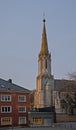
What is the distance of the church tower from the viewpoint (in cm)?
14475

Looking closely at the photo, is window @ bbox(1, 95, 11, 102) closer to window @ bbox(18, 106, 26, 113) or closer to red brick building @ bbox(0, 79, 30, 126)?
red brick building @ bbox(0, 79, 30, 126)

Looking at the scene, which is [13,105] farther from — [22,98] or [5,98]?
[22,98]

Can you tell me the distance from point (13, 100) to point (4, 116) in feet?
13.6

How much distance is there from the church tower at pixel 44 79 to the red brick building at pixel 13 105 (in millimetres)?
69984

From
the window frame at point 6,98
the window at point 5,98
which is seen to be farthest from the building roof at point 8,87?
the window at point 5,98

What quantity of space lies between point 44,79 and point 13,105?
75097mm

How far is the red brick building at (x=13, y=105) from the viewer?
71250 mm

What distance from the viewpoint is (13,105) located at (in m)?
72.3

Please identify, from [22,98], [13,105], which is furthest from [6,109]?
[22,98]

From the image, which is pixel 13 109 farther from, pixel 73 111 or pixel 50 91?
pixel 50 91

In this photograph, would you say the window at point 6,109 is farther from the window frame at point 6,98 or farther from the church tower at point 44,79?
the church tower at point 44,79

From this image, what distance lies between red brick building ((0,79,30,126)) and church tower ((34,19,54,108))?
69984mm

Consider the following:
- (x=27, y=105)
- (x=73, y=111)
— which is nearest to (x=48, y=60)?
(x=73, y=111)

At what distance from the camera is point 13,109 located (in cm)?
7225
